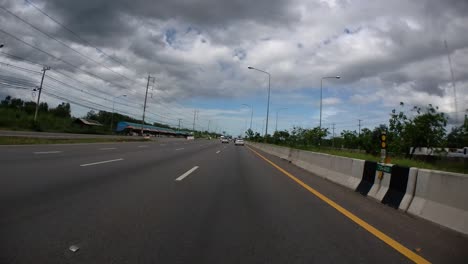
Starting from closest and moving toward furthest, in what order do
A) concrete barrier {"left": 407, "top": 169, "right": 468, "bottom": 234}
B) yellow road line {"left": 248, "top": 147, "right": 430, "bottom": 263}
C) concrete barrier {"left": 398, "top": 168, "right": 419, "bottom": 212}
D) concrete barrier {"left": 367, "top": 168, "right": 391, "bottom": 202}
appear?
yellow road line {"left": 248, "top": 147, "right": 430, "bottom": 263}
concrete barrier {"left": 407, "top": 169, "right": 468, "bottom": 234}
concrete barrier {"left": 398, "top": 168, "right": 419, "bottom": 212}
concrete barrier {"left": 367, "top": 168, "right": 391, "bottom": 202}

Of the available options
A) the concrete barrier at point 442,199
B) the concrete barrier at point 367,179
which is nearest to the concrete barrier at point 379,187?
the concrete barrier at point 367,179

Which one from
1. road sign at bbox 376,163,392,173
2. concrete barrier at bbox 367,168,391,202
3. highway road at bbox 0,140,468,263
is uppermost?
road sign at bbox 376,163,392,173

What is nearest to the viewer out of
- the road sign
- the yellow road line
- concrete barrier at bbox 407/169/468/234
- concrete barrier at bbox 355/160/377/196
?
the yellow road line

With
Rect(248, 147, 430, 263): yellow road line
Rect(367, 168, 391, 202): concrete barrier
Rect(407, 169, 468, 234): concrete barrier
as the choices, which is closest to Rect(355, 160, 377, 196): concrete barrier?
Rect(367, 168, 391, 202): concrete barrier

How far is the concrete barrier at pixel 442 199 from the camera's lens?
4898 mm

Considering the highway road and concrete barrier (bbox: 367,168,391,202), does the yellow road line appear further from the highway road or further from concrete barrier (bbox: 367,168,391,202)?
concrete barrier (bbox: 367,168,391,202)

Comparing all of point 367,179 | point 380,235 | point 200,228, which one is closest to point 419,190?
point 380,235

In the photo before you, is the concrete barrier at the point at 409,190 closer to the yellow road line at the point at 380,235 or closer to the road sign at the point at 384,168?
the road sign at the point at 384,168

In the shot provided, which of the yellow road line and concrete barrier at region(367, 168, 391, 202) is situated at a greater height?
concrete barrier at region(367, 168, 391, 202)

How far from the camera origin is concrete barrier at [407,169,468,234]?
490 centimetres

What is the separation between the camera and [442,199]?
5.35 metres

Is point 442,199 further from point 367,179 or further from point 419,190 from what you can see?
point 367,179

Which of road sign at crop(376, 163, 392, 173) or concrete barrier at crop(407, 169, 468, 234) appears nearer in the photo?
concrete barrier at crop(407, 169, 468, 234)

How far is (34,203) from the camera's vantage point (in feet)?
18.1
